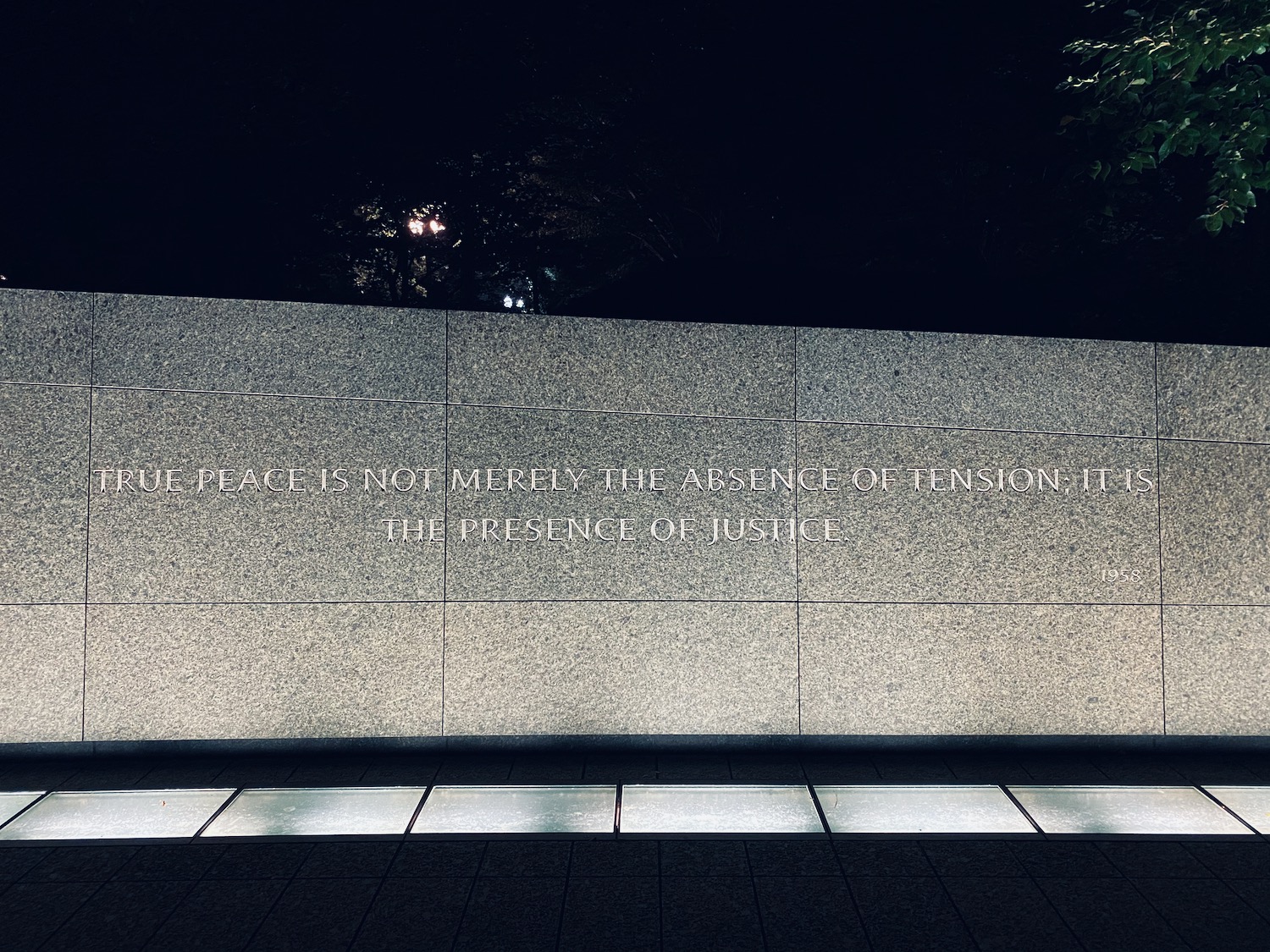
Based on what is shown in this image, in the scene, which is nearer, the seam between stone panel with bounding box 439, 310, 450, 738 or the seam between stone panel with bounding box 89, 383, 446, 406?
the seam between stone panel with bounding box 89, 383, 446, 406

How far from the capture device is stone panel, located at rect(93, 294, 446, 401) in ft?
18.8

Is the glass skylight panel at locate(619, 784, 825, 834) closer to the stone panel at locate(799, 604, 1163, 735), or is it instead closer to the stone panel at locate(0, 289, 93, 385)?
the stone panel at locate(799, 604, 1163, 735)

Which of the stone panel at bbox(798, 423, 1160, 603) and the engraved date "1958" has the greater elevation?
the stone panel at bbox(798, 423, 1160, 603)

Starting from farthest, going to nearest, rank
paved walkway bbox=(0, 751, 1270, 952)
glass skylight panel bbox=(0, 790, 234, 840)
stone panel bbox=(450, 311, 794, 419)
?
stone panel bbox=(450, 311, 794, 419) < glass skylight panel bbox=(0, 790, 234, 840) < paved walkway bbox=(0, 751, 1270, 952)

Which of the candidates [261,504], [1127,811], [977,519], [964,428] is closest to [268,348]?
[261,504]

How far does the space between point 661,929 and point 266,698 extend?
3.36 meters

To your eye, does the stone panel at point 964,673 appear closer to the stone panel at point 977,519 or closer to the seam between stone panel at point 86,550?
the stone panel at point 977,519

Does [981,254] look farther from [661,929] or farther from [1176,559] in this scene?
[661,929]

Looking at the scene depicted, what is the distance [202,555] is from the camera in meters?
5.72

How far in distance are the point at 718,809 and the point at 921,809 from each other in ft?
3.98

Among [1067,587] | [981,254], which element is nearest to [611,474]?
[1067,587]

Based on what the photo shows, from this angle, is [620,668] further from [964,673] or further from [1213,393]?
[1213,393]

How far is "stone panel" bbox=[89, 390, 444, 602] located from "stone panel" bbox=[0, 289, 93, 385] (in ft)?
1.00

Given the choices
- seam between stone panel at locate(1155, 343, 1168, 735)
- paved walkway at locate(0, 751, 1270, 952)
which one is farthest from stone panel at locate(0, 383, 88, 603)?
seam between stone panel at locate(1155, 343, 1168, 735)
